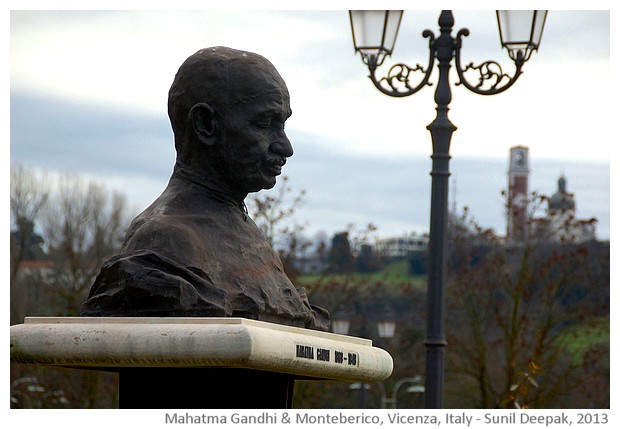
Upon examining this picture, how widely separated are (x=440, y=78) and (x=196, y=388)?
5.57 m

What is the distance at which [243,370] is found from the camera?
7.57 m

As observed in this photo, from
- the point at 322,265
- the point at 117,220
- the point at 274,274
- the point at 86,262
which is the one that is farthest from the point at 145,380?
the point at 117,220

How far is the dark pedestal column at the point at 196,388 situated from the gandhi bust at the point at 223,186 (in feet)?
1.14

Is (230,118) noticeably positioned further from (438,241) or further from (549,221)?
(549,221)

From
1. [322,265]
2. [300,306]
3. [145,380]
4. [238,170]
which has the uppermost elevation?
[322,265]

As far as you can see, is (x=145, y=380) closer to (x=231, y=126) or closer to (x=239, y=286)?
(x=239, y=286)

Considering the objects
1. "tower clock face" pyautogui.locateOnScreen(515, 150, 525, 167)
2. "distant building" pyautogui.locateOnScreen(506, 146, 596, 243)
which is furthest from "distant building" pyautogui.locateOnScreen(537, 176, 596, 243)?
"tower clock face" pyautogui.locateOnScreen(515, 150, 525, 167)

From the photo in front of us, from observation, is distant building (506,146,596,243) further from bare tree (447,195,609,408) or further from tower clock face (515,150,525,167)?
tower clock face (515,150,525,167)

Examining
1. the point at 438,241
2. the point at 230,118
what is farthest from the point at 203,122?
the point at 438,241

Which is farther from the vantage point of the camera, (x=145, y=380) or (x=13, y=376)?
(x=13, y=376)

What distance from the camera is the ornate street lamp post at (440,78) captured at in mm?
11961

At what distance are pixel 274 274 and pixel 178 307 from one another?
1046 mm

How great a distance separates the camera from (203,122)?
26.2 feet

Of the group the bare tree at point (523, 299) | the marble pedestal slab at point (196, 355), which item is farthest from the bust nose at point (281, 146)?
the bare tree at point (523, 299)
